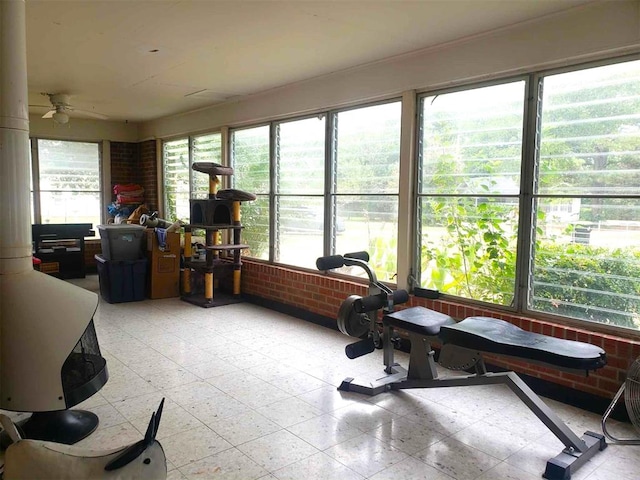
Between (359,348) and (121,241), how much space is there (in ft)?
13.4

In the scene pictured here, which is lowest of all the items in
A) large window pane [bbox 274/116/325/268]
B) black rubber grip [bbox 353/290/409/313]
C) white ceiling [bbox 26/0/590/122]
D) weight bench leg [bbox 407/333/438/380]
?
weight bench leg [bbox 407/333/438/380]

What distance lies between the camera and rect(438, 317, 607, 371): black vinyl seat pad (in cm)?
245

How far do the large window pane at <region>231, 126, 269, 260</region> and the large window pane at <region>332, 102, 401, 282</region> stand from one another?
1322 millimetres

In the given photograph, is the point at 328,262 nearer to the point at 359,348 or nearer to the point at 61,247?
the point at 359,348

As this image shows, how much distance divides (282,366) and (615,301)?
8.18ft

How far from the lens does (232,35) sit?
3850 millimetres

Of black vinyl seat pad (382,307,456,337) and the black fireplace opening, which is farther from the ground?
black vinyl seat pad (382,307,456,337)

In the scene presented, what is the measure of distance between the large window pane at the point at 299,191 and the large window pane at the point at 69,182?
4.36 metres

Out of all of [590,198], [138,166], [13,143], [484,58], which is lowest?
[590,198]

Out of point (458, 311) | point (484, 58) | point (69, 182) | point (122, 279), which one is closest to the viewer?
point (484, 58)

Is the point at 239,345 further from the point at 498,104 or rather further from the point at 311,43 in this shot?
the point at 498,104

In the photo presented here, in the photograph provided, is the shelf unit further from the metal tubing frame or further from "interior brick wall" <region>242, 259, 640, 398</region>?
the metal tubing frame

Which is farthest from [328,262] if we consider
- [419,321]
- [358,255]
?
[419,321]

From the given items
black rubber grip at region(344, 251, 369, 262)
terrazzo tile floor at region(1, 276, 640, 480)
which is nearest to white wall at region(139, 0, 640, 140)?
black rubber grip at region(344, 251, 369, 262)
